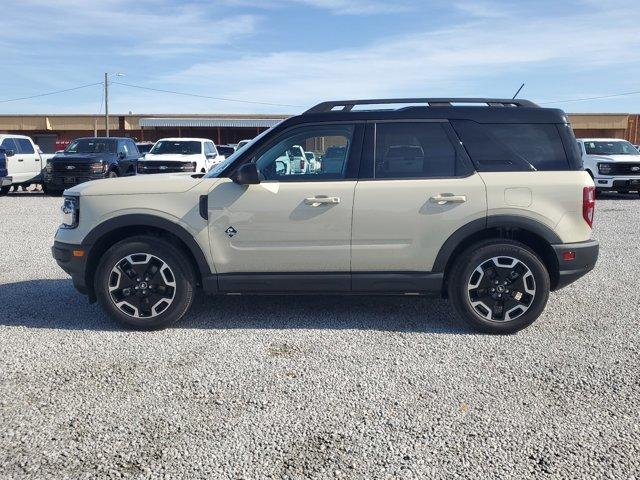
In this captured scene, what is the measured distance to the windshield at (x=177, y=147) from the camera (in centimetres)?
1923

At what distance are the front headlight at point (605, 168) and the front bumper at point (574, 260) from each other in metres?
14.3

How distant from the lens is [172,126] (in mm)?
47531

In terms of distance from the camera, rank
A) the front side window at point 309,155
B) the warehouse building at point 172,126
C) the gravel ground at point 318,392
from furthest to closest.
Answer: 1. the warehouse building at point 172,126
2. the front side window at point 309,155
3. the gravel ground at point 318,392

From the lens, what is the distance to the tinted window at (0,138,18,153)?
18297mm

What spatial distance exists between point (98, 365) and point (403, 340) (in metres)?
2.34

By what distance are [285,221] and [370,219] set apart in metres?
0.70

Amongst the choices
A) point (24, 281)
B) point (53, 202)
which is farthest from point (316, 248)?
point (53, 202)

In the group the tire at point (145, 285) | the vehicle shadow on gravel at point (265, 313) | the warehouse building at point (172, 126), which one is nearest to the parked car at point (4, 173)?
the vehicle shadow on gravel at point (265, 313)

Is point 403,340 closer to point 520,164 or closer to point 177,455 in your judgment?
point 520,164

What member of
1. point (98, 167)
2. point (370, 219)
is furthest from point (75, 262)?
point (98, 167)

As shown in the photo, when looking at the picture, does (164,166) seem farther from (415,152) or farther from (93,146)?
(415,152)

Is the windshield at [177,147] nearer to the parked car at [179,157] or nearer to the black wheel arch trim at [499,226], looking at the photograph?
the parked car at [179,157]

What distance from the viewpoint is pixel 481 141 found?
16.8ft

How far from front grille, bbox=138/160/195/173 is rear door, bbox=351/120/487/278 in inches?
540
